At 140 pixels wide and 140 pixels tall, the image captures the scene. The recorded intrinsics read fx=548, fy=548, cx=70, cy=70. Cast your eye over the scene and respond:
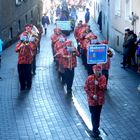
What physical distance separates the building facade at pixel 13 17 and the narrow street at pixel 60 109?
735cm

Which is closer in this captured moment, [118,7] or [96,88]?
[96,88]

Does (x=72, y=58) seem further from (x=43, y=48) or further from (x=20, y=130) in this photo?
(x=43, y=48)

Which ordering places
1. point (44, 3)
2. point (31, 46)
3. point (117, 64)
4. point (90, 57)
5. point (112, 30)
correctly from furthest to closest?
point (44, 3) < point (112, 30) < point (117, 64) < point (31, 46) < point (90, 57)

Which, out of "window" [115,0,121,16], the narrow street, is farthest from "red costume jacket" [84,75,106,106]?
"window" [115,0,121,16]

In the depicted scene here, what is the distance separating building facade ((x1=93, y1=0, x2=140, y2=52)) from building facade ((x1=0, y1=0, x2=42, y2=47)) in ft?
18.4

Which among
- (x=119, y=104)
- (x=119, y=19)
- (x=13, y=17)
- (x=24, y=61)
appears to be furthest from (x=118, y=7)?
(x=119, y=104)

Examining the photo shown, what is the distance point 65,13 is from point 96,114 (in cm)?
2567

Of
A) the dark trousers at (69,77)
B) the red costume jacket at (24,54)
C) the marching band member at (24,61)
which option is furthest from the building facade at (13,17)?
the dark trousers at (69,77)

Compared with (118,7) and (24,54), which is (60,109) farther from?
(118,7)

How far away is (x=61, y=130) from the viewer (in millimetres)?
14586

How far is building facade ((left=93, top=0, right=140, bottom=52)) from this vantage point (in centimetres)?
2478

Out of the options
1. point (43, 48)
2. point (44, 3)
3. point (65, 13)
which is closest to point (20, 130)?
point (43, 48)

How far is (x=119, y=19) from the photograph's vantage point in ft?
92.1

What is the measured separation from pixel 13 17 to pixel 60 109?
56.0 ft
